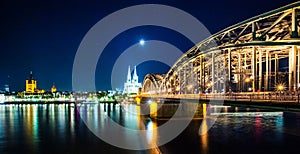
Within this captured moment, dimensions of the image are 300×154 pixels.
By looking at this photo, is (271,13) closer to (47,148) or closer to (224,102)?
(224,102)

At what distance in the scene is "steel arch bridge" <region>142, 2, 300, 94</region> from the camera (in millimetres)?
35125

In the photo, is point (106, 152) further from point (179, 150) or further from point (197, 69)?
point (197, 69)

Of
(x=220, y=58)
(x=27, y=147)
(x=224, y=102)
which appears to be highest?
(x=220, y=58)

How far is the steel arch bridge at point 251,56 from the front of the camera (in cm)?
3512

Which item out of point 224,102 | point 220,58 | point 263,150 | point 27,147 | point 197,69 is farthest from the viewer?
point 197,69

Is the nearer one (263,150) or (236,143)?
(263,150)

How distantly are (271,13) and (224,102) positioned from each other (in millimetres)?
13660

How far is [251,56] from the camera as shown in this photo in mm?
57562

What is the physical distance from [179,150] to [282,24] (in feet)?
71.6

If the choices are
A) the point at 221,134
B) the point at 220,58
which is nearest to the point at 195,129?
the point at 221,134

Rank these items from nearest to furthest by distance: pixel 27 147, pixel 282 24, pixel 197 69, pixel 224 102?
pixel 224 102 → pixel 27 147 → pixel 282 24 → pixel 197 69

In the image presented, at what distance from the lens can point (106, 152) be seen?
28.5 m

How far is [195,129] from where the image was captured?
4066 cm

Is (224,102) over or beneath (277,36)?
beneath
